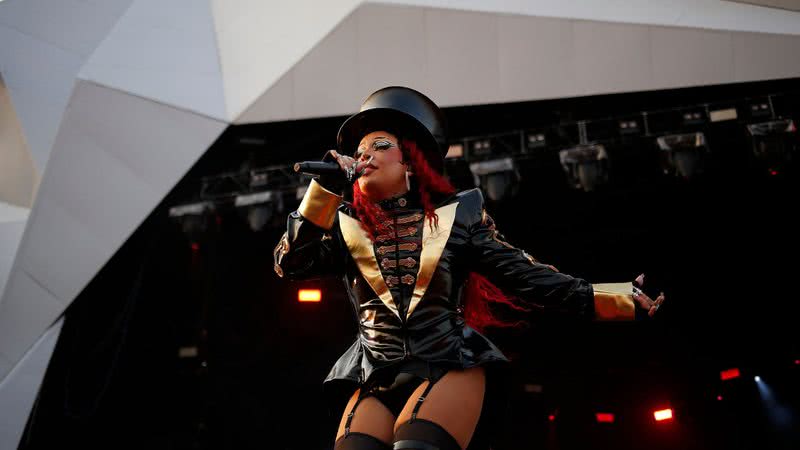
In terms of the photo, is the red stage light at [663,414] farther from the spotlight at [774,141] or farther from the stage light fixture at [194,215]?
the stage light fixture at [194,215]

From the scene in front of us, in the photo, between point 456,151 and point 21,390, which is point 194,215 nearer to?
point 21,390

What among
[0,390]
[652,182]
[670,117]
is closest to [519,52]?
[670,117]

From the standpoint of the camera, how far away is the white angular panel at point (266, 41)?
6383 mm

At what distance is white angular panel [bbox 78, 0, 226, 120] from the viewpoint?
632 centimetres

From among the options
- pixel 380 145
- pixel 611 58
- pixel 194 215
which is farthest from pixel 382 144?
pixel 194 215

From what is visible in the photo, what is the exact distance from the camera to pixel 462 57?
6266mm

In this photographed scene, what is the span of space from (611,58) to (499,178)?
4.98 ft

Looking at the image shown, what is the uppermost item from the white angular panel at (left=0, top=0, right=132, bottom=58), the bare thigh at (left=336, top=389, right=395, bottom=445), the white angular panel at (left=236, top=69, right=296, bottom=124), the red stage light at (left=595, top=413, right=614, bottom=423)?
the white angular panel at (left=0, top=0, right=132, bottom=58)

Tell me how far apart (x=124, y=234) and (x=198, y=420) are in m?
3.07

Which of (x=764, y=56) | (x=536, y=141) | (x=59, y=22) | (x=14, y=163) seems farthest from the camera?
(x=14, y=163)

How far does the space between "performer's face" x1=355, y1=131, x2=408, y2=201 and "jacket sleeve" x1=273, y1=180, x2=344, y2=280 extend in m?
0.15

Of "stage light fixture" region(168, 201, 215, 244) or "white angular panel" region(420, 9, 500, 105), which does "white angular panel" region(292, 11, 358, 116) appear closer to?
"white angular panel" region(420, 9, 500, 105)

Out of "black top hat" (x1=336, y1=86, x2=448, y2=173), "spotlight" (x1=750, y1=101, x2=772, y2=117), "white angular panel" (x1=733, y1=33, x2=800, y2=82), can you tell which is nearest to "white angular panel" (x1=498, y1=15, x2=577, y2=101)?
"white angular panel" (x1=733, y1=33, x2=800, y2=82)

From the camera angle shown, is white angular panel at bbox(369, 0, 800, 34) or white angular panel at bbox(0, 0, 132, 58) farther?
white angular panel at bbox(0, 0, 132, 58)
